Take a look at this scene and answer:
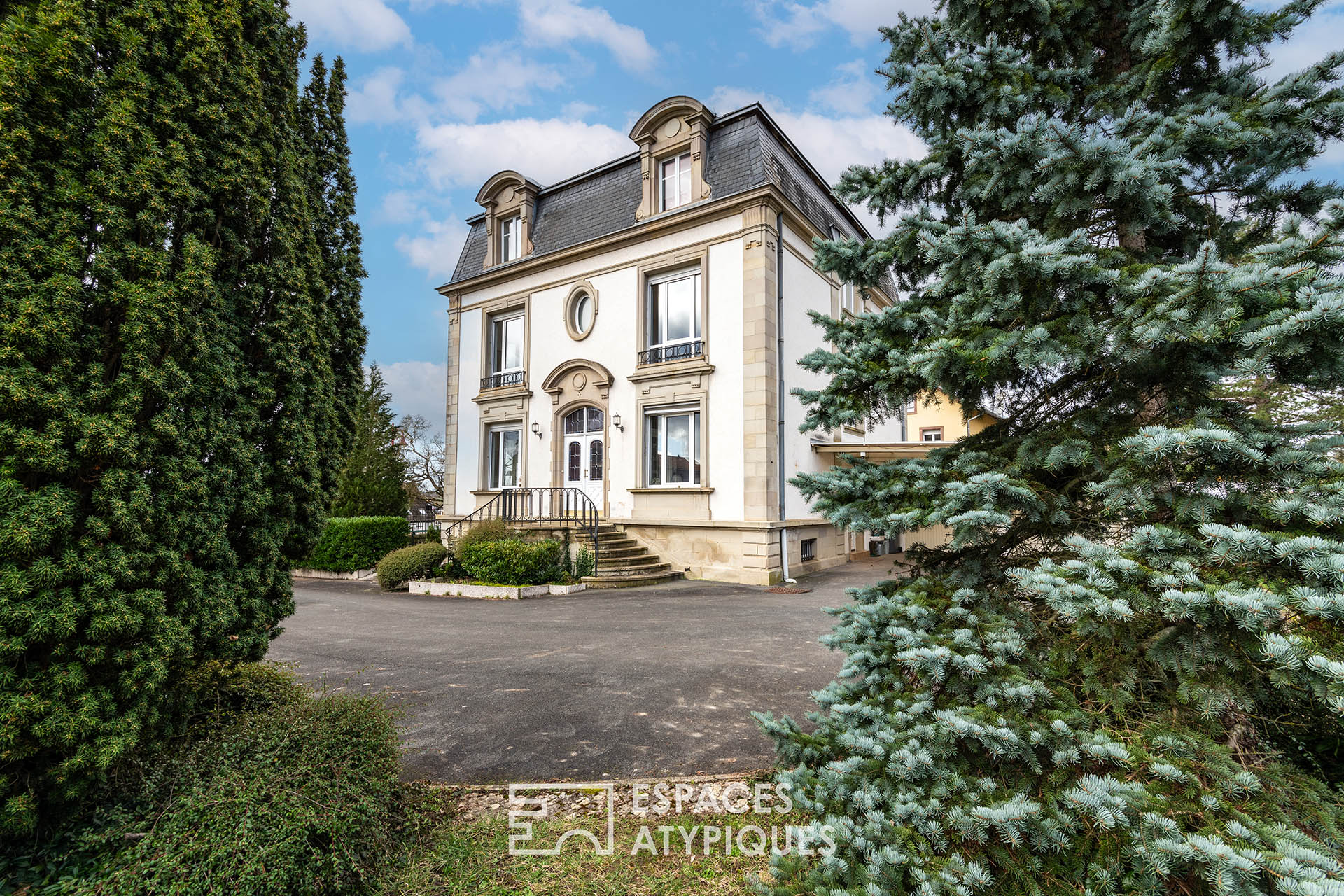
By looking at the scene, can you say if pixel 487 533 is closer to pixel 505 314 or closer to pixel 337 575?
pixel 337 575

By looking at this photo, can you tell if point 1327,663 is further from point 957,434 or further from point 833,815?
point 957,434

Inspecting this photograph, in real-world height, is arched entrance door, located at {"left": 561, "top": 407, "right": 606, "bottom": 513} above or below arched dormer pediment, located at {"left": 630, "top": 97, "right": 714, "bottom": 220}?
below

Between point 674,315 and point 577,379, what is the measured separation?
2848mm

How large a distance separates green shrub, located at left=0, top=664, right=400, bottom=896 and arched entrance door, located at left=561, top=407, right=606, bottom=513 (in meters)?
10.7

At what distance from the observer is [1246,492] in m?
1.79

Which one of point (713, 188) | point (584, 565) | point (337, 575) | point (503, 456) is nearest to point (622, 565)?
point (584, 565)

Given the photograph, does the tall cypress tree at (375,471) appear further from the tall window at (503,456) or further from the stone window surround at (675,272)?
the stone window surround at (675,272)

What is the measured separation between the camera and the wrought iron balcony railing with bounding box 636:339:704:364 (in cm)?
1231

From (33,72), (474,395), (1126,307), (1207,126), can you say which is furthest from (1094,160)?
(474,395)

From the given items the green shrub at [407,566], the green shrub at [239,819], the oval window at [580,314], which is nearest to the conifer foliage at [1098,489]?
the green shrub at [239,819]

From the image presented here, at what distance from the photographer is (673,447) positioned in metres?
12.6

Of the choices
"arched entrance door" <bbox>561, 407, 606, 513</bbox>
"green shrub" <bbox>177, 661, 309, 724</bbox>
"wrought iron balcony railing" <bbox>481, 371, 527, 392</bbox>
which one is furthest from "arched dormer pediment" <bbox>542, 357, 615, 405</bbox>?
"green shrub" <bbox>177, 661, 309, 724</bbox>

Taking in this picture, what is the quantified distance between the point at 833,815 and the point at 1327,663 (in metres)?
1.49

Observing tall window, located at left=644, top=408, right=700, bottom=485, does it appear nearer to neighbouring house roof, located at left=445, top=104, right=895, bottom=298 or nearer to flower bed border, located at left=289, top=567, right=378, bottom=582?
neighbouring house roof, located at left=445, top=104, right=895, bottom=298
